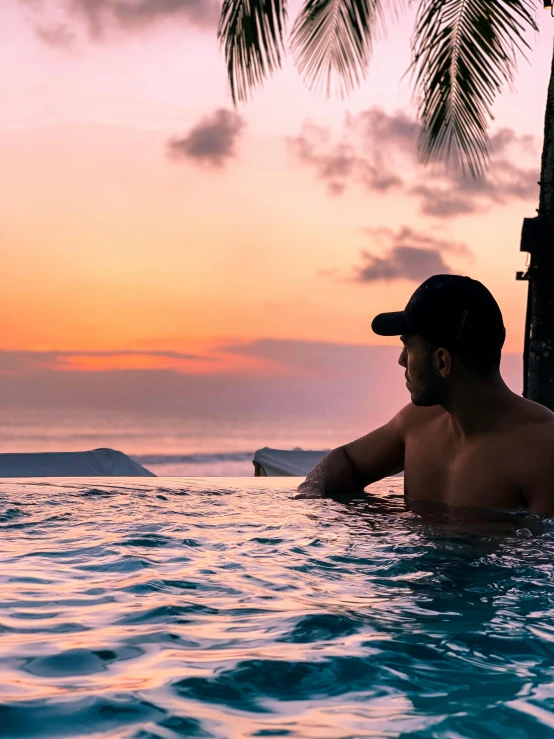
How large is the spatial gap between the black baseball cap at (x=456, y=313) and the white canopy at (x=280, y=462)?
4.41m

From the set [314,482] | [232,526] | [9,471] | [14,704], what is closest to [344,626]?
[14,704]

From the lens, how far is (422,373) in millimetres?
3672

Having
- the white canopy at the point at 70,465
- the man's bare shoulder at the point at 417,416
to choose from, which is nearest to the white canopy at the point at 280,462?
the white canopy at the point at 70,465

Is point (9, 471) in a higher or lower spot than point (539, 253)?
lower

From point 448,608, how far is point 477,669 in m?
0.47

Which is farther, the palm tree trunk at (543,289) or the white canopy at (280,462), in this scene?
the white canopy at (280,462)

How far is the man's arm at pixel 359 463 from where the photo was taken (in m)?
4.43

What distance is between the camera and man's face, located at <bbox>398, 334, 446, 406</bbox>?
366cm

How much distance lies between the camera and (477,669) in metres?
1.69

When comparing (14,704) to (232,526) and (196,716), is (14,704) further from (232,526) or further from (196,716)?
(232,526)

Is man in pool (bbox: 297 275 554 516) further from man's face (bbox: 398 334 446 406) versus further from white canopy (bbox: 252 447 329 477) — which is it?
white canopy (bbox: 252 447 329 477)

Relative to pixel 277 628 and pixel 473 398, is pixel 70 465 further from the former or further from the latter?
pixel 277 628

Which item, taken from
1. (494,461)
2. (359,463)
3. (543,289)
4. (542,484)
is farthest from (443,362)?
(543,289)

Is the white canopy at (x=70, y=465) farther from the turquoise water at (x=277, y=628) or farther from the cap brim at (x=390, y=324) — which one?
the cap brim at (x=390, y=324)
